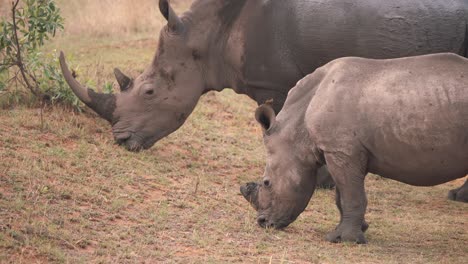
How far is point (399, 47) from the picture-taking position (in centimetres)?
940

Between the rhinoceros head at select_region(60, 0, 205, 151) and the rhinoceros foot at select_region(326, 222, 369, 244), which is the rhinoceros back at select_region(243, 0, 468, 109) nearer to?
the rhinoceros head at select_region(60, 0, 205, 151)

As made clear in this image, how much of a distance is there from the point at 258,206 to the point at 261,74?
2.10 m

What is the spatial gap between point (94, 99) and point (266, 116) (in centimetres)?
312

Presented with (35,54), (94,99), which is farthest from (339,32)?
(35,54)

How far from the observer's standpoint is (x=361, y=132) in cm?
758

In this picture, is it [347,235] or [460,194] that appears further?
[460,194]

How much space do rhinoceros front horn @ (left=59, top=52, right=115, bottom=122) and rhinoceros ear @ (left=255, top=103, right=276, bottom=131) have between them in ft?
9.56

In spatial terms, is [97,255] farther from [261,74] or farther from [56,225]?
[261,74]

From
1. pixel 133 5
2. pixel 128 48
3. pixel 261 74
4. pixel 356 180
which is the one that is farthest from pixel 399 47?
pixel 133 5

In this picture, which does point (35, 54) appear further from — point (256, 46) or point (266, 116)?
point (266, 116)

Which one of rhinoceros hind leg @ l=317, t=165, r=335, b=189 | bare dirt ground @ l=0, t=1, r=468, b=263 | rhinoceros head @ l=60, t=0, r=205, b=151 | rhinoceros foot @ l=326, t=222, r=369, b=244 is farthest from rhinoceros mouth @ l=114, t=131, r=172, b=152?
rhinoceros foot @ l=326, t=222, r=369, b=244

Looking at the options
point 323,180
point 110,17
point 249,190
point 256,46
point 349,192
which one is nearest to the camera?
point 349,192

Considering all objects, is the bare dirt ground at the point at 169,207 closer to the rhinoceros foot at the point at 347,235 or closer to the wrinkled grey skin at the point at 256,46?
the rhinoceros foot at the point at 347,235

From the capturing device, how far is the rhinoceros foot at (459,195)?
10.1 m
